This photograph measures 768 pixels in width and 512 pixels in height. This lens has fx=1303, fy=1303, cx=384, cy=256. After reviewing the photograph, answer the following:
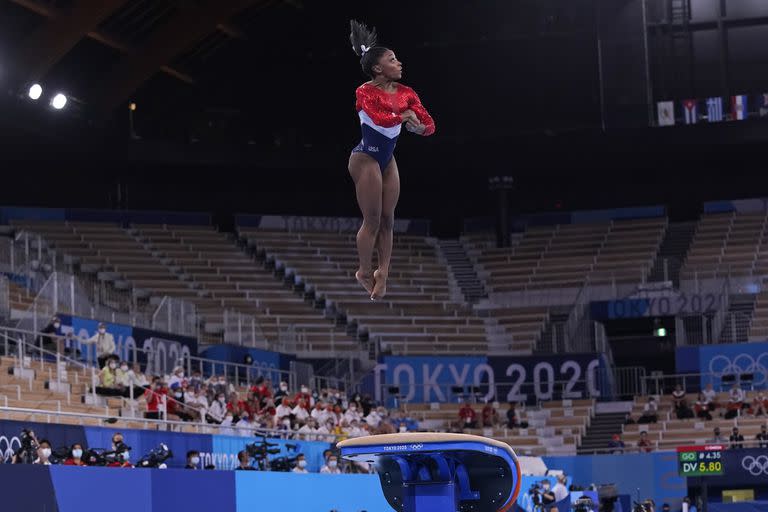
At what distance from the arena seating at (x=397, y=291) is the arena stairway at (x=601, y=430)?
4.02m

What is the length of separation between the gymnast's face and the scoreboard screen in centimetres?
1419

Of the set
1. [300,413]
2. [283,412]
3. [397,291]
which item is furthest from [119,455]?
[397,291]

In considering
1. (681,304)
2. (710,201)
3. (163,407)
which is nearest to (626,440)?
(681,304)

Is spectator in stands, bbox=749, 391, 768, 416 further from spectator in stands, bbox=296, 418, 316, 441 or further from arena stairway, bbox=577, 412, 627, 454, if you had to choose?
spectator in stands, bbox=296, 418, 316, 441

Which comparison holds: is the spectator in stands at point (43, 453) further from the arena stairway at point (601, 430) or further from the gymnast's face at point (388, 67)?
the arena stairway at point (601, 430)

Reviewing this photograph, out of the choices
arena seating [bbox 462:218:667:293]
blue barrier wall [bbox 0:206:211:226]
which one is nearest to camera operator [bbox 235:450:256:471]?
blue barrier wall [bbox 0:206:211:226]

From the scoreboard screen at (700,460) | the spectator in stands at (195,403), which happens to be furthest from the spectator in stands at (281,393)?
the scoreboard screen at (700,460)

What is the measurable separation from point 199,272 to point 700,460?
1616 centimetres

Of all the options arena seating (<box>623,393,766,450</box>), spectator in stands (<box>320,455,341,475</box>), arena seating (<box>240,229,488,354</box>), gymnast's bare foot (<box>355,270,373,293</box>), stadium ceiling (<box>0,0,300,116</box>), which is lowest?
spectator in stands (<box>320,455,341,475</box>)

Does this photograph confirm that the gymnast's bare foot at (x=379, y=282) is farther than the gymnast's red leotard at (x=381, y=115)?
Yes

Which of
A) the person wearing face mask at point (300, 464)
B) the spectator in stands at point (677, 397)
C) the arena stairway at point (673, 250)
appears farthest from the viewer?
the arena stairway at point (673, 250)

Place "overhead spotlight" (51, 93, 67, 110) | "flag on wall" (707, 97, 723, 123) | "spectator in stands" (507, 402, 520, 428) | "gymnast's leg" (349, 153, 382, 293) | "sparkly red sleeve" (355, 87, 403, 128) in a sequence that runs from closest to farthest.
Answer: "sparkly red sleeve" (355, 87, 403, 128) → "gymnast's leg" (349, 153, 382, 293) → "overhead spotlight" (51, 93, 67, 110) → "spectator in stands" (507, 402, 520, 428) → "flag on wall" (707, 97, 723, 123)

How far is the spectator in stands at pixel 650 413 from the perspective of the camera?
29.4 m

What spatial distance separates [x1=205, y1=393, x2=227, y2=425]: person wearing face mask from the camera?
21.2 m
